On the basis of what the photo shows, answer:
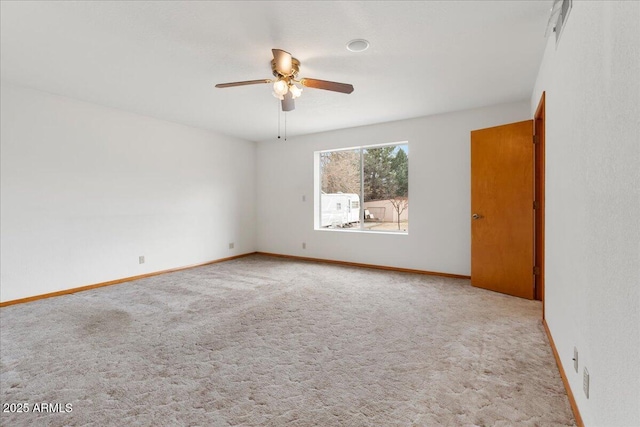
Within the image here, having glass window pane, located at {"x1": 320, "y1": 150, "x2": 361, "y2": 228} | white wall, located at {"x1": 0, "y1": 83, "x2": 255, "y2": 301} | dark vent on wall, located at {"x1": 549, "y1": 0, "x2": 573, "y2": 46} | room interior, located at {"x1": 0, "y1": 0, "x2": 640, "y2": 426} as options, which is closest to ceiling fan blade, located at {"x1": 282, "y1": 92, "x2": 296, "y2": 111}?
room interior, located at {"x1": 0, "y1": 0, "x2": 640, "y2": 426}

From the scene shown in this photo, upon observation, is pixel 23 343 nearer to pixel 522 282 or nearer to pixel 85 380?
pixel 85 380

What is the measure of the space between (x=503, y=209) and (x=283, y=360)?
3.13 meters

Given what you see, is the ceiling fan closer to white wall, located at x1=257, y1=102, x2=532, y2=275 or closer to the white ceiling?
the white ceiling

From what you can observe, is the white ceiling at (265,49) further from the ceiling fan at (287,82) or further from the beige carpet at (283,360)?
the beige carpet at (283,360)

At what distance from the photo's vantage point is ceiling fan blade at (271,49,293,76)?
98.0 inches

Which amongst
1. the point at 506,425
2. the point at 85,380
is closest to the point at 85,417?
the point at 85,380

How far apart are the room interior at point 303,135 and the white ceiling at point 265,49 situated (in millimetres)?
21

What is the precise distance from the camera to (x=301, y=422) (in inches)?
61.0

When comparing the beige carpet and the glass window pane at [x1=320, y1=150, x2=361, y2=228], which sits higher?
the glass window pane at [x1=320, y1=150, x2=361, y2=228]

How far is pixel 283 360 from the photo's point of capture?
7.11 ft

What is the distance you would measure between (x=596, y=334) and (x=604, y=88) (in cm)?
102

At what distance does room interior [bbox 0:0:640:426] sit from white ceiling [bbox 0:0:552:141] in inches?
0.8

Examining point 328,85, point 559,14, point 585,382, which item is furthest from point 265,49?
point 585,382

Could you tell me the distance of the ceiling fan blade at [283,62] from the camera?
2.49 metres
